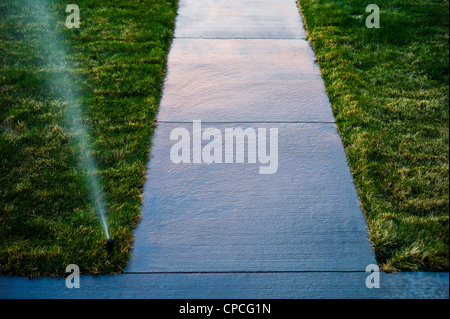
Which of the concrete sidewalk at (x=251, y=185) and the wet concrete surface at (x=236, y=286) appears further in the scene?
the concrete sidewalk at (x=251, y=185)

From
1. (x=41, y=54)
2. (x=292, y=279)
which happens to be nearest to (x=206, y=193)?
(x=292, y=279)

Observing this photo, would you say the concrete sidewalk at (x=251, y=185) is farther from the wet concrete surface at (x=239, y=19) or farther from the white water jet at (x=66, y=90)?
the wet concrete surface at (x=239, y=19)

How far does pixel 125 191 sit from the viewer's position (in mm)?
2994

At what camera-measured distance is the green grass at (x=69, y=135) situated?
8.45 feet

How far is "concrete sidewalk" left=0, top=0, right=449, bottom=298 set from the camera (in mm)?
2369

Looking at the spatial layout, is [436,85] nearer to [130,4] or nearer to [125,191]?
[125,191]

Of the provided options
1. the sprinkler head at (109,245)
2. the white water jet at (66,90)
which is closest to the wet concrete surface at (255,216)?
the sprinkler head at (109,245)

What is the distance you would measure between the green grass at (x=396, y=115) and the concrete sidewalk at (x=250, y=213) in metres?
0.13

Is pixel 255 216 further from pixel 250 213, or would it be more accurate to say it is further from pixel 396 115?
pixel 396 115

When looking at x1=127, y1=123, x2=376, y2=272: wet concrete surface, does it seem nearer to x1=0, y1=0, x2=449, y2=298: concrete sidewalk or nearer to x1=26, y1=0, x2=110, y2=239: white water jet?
x1=0, y1=0, x2=449, y2=298: concrete sidewalk

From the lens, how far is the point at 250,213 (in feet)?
9.38

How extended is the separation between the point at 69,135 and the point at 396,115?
3.12 meters

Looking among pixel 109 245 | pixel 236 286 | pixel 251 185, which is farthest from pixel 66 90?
pixel 236 286

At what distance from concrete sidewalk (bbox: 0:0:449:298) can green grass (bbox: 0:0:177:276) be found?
0.49ft
